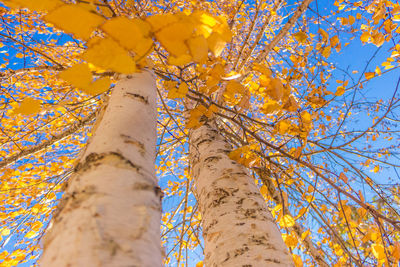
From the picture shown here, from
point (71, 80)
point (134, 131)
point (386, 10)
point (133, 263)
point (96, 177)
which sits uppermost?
point (386, 10)

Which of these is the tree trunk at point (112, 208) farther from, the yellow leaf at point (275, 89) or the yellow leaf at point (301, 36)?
the yellow leaf at point (301, 36)

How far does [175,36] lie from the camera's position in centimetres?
50

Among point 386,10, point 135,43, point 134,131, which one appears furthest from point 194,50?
point 386,10

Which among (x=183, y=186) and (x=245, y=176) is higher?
(x=183, y=186)

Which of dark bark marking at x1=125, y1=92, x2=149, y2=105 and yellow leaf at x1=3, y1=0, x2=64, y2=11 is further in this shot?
dark bark marking at x1=125, y1=92, x2=149, y2=105

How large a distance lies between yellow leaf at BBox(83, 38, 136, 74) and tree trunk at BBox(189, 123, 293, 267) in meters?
0.73

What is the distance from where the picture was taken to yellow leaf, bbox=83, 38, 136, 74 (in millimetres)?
491

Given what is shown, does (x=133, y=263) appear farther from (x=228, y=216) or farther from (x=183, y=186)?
(x=183, y=186)

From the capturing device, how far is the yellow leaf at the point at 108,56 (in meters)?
0.49

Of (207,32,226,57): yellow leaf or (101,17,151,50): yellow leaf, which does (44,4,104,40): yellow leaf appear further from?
(207,32,226,57): yellow leaf

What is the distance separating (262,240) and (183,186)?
288 centimetres

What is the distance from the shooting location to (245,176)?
109 centimetres

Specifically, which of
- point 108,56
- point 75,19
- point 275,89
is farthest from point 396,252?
point 75,19

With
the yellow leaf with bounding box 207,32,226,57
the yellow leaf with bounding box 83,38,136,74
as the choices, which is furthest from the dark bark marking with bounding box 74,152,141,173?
the yellow leaf with bounding box 207,32,226,57
